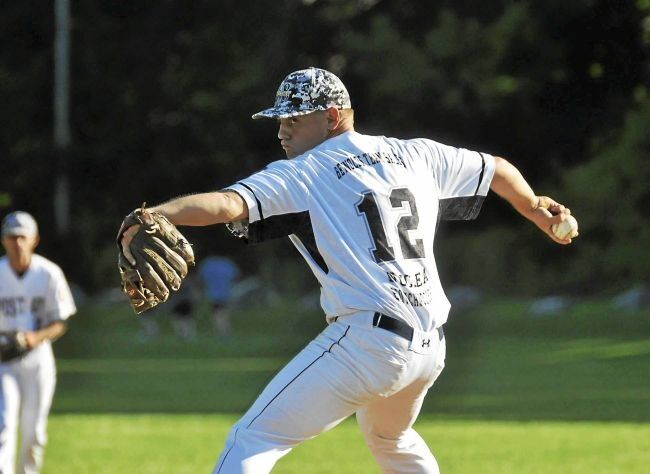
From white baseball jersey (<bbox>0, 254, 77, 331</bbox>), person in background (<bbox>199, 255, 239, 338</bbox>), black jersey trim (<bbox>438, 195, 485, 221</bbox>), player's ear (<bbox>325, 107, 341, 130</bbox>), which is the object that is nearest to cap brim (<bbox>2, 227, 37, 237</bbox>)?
white baseball jersey (<bbox>0, 254, 77, 331</bbox>)

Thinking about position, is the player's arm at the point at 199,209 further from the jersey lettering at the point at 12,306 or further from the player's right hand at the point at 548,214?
the jersey lettering at the point at 12,306

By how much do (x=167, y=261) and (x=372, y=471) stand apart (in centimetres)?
656

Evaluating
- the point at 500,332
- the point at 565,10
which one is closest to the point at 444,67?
the point at 565,10

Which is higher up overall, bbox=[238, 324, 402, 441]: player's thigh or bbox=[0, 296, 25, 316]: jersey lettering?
bbox=[238, 324, 402, 441]: player's thigh

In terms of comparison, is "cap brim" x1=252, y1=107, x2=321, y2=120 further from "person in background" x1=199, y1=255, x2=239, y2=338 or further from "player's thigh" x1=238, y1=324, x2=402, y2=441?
"person in background" x1=199, y1=255, x2=239, y2=338

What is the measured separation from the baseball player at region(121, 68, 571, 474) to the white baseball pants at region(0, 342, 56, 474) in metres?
4.51

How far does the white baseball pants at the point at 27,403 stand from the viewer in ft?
35.3

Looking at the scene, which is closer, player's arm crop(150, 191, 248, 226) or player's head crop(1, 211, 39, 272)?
player's arm crop(150, 191, 248, 226)

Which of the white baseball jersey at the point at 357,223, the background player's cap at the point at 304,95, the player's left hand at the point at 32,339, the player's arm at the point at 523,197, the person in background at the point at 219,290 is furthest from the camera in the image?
the person in background at the point at 219,290

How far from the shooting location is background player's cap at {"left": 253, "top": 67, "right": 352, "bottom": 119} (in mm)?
6723

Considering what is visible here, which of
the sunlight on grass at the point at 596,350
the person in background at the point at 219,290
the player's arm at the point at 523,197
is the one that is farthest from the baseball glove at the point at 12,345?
the person in background at the point at 219,290

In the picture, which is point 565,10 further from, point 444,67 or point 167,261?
point 167,261

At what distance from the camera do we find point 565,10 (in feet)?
131

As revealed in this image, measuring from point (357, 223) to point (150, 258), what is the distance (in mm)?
955
